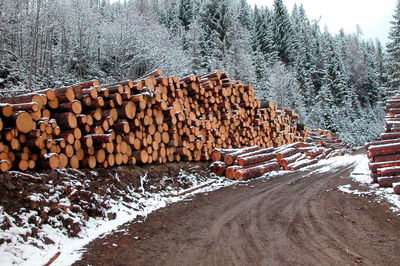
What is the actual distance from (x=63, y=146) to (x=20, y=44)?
26941mm

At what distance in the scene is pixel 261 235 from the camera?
5328mm

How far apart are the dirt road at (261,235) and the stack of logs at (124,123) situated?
8.28 ft

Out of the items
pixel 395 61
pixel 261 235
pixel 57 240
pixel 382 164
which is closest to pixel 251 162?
pixel 382 164

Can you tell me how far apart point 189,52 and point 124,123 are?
30.6 m

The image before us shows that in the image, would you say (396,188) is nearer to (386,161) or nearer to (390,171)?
(390,171)

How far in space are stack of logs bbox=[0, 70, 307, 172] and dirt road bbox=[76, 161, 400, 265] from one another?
8.28ft

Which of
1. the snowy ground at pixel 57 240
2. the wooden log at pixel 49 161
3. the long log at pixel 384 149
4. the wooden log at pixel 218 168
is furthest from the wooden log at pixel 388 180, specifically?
the wooden log at pixel 49 161

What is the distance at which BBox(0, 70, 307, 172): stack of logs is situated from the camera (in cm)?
619

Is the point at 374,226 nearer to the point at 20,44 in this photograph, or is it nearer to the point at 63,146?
the point at 63,146

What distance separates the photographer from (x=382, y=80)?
196 ft

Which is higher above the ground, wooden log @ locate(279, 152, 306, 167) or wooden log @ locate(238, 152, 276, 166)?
wooden log @ locate(238, 152, 276, 166)

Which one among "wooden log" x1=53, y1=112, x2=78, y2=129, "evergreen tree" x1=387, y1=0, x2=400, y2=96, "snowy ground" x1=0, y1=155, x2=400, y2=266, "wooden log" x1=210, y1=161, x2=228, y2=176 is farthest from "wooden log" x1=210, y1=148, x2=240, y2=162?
"evergreen tree" x1=387, y1=0, x2=400, y2=96

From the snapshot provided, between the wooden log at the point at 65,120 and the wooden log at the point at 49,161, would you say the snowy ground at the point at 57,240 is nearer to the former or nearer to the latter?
the wooden log at the point at 49,161

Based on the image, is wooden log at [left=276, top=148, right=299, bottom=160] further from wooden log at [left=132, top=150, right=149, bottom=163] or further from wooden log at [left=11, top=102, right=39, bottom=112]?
wooden log at [left=11, top=102, right=39, bottom=112]
